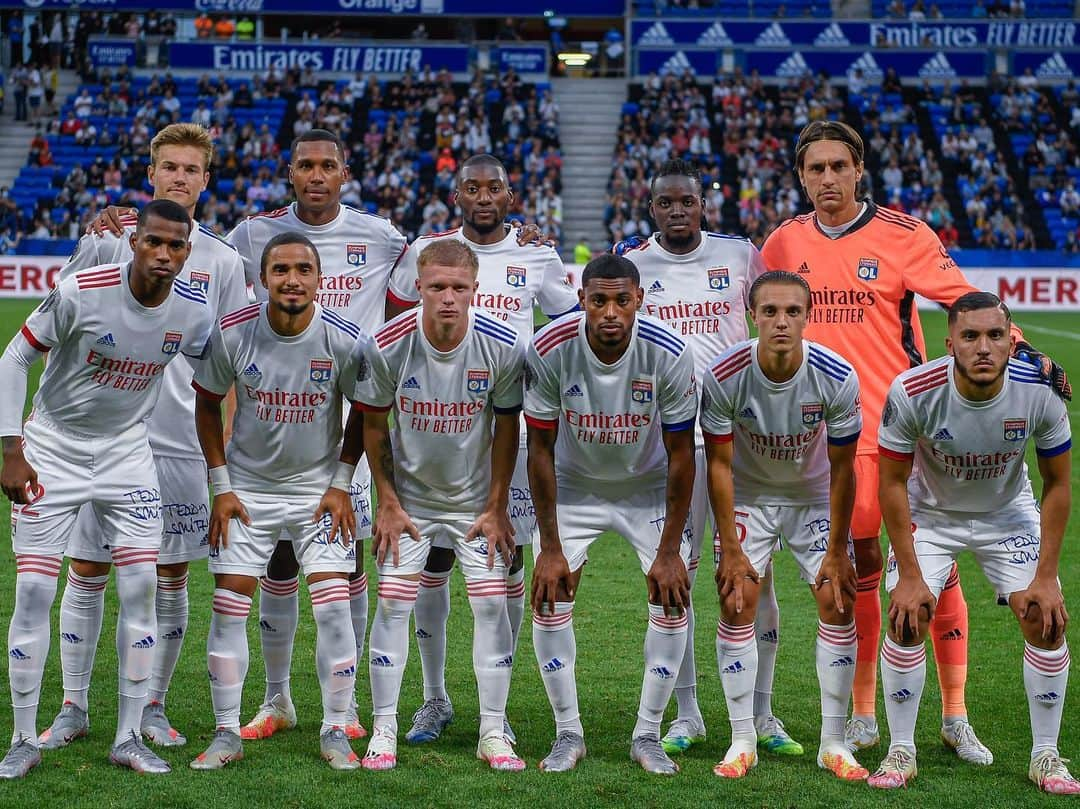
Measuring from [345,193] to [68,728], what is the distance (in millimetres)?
28018

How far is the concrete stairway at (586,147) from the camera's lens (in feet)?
111

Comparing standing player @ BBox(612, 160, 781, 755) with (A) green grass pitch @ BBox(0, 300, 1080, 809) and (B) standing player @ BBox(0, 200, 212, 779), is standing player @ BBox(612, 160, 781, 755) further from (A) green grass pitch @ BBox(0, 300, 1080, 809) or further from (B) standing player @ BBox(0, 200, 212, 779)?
(B) standing player @ BBox(0, 200, 212, 779)

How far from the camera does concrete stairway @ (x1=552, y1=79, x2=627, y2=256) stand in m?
33.9

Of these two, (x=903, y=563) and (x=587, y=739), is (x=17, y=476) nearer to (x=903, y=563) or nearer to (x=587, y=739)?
(x=587, y=739)

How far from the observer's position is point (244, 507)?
5516 mm

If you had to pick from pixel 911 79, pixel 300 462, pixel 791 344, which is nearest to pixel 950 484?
pixel 791 344

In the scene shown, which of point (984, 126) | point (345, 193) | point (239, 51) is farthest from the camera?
point (239, 51)

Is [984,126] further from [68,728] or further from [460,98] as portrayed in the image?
[68,728]

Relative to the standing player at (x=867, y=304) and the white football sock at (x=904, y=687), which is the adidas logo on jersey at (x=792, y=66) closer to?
the standing player at (x=867, y=304)

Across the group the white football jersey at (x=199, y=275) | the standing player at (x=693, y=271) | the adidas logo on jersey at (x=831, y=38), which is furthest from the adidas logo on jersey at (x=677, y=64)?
the white football jersey at (x=199, y=275)

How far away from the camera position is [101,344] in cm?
535

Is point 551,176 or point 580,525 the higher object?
point 551,176

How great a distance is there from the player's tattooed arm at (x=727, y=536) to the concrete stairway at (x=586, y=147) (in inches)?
1059

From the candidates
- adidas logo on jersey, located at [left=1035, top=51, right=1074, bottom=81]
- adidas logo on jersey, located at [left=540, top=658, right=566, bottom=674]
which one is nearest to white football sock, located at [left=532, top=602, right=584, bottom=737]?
adidas logo on jersey, located at [left=540, top=658, right=566, bottom=674]
